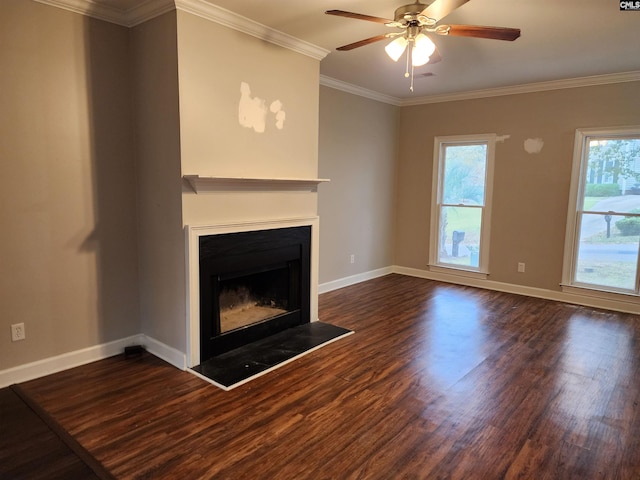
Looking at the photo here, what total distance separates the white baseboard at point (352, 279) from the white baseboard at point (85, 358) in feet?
7.45

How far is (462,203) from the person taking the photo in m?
5.76

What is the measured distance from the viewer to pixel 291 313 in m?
3.85

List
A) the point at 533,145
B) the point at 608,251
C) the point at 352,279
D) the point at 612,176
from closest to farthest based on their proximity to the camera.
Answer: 1. the point at 612,176
2. the point at 608,251
3. the point at 533,145
4. the point at 352,279

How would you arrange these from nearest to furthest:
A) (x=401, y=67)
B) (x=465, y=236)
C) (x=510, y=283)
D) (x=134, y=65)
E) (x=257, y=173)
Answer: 1. (x=134, y=65)
2. (x=257, y=173)
3. (x=401, y=67)
4. (x=510, y=283)
5. (x=465, y=236)

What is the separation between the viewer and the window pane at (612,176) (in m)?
4.50

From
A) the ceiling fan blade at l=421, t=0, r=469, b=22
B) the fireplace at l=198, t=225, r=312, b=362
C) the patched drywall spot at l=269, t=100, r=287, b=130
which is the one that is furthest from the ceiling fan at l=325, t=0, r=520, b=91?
the fireplace at l=198, t=225, r=312, b=362

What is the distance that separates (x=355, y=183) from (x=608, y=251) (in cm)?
304

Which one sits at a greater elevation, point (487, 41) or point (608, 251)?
point (487, 41)

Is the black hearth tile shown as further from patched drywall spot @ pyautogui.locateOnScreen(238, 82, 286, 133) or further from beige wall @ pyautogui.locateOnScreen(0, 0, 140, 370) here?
patched drywall spot @ pyautogui.locateOnScreen(238, 82, 286, 133)

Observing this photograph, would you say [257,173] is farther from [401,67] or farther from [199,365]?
[401,67]

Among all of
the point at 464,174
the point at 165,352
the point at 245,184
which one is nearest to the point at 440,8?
the point at 245,184

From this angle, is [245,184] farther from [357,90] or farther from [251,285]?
[357,90]

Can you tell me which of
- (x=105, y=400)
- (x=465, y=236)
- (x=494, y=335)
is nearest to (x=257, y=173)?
(x=105, y=400)

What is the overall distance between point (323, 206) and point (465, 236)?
2139mm
